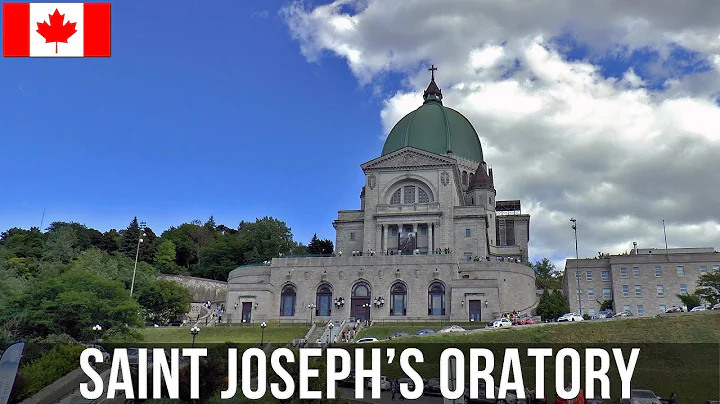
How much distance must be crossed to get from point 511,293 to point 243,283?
28873 millimetres

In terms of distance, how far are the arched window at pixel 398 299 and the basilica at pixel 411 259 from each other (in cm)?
11

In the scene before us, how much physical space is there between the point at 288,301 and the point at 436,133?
35.0 metres

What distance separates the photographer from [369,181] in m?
78.1

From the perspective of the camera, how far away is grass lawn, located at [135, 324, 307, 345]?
54250mm

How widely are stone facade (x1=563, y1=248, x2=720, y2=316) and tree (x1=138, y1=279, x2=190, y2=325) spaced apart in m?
46.1

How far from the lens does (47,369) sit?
32188 millimetres

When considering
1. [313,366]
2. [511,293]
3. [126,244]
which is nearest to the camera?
[313,366]

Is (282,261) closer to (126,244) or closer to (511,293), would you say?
(511,293)

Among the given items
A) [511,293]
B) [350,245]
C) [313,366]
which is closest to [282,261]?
[350,245]

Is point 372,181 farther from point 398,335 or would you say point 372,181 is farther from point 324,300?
point 398,335

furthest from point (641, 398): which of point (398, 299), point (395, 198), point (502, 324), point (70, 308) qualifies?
point (395, 198)

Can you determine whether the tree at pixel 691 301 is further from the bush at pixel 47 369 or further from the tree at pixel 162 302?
the tree at pixel 162 302

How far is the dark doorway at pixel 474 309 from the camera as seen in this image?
2450 inches

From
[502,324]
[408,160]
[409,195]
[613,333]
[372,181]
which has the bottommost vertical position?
[613,333]
